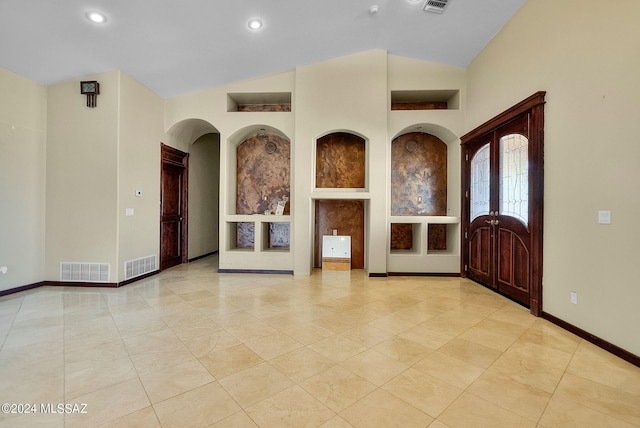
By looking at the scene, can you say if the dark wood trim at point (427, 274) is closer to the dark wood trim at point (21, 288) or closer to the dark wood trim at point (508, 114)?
the dark wood trim at point (508, 114)

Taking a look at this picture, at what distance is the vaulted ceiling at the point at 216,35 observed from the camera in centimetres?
331

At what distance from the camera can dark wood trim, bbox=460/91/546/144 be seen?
10.6 feet

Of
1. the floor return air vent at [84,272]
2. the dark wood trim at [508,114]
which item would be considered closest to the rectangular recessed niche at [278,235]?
the floor return air vent at [84,272]

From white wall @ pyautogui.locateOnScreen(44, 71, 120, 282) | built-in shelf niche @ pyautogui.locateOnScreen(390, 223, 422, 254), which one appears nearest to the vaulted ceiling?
white wall @ pyautogui.locateOnScreen(44, 71, 120, 282)

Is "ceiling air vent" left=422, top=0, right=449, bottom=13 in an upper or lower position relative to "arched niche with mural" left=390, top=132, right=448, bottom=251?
upper

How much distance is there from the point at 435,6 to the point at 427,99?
2025mm

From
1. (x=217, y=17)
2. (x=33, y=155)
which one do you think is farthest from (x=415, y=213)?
(x=33, y=155)

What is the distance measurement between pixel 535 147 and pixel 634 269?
5.40 ft

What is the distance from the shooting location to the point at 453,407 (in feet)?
5.50

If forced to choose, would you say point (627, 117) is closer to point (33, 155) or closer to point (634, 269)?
point (634, 269)

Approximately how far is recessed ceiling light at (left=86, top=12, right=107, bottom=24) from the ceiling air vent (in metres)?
4.10

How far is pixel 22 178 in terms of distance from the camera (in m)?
4.07

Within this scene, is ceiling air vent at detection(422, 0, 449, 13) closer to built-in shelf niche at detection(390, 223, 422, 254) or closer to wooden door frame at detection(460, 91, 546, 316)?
wooden door frame at detection(460, 91, 546, 316)

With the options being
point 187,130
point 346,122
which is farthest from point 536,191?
point 187,130
